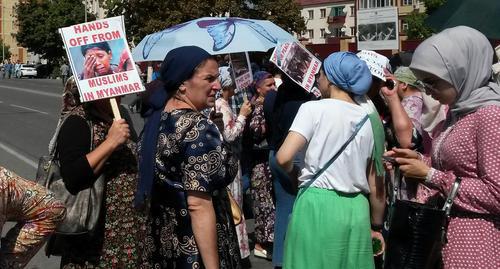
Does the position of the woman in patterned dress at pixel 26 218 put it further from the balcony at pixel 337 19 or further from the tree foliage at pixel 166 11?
the balcony at pixel 337 19

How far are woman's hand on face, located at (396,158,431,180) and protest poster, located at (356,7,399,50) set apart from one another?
392 inches

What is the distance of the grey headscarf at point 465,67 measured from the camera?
3152mm

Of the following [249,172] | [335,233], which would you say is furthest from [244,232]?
[335,233]

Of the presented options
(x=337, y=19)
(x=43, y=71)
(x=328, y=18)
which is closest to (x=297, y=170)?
(x=43, y=71)

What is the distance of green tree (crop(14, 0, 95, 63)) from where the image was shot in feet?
253

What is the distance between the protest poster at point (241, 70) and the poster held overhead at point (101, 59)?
3.85m

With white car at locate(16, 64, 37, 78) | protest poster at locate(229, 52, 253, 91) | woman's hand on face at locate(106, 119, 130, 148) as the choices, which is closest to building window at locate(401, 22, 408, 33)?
white car at locate(16, 64, 37, 78)

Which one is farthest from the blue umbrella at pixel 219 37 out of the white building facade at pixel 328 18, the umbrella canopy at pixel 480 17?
the white building facade at pixel 328 18

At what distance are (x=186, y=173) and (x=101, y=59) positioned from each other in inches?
41.9

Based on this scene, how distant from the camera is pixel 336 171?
3975 millimetres

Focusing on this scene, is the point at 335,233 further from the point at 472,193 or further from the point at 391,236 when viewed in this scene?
the point at 472,193

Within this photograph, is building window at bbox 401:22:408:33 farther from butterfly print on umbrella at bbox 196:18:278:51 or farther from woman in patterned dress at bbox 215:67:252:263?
woman in patterned dress at bbox 215:67:252:263

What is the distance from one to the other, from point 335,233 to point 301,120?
2.02ft

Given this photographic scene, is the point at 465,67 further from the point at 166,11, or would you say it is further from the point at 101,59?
the point at 166,11
